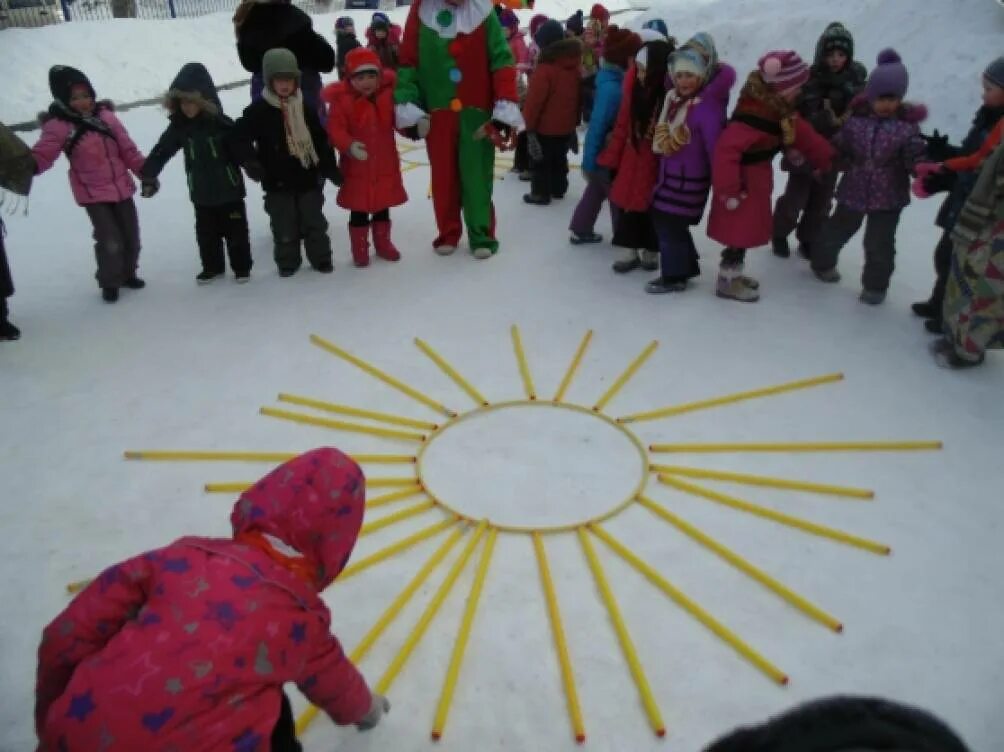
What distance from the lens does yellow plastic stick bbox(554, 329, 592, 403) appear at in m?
3.95

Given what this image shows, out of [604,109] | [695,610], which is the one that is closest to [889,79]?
[604,109]

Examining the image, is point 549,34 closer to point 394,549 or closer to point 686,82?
point 686,82

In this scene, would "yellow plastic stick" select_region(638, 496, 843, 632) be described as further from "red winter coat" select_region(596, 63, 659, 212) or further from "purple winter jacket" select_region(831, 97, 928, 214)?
"purple winter jacket" select_region(831, 97, 928, 214)

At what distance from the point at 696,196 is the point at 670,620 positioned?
2855mm

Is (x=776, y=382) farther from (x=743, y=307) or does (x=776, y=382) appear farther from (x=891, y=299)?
(x=891, y=299)

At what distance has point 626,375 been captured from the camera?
13.4ft

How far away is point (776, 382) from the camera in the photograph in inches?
159

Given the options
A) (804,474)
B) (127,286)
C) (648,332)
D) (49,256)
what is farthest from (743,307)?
(49,256)

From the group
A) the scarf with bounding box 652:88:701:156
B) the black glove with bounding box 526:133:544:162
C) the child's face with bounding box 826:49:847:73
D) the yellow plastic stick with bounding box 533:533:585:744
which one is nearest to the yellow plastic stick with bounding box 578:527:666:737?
the yellow plastic stick with bounding box 533:533:585:744

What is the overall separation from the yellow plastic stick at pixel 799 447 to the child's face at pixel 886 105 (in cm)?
191

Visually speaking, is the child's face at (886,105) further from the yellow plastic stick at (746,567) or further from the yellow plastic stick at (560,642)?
the yellow plastic stick at (560,642)

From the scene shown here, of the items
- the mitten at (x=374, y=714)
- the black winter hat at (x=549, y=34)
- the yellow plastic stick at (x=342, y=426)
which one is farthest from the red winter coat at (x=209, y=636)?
the black winter hat at (x=549, y=34)

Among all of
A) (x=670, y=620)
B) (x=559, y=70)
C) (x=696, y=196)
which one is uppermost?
(x=559, y=70)

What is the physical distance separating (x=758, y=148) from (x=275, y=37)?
3084 mm
